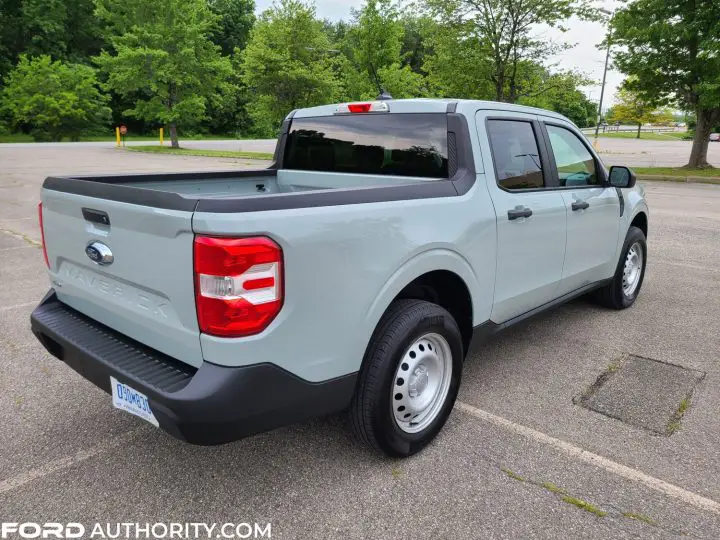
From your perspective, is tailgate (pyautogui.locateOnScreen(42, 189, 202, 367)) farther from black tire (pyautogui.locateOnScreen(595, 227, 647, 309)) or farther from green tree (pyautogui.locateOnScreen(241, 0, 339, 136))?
green tree (pyautogui.locateOnScreen(241, 0, 339, 136))

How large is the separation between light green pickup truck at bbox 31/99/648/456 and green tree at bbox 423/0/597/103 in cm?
1736

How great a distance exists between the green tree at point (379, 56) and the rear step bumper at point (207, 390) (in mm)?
21103

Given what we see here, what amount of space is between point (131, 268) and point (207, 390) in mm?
672

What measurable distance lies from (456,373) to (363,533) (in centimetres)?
100

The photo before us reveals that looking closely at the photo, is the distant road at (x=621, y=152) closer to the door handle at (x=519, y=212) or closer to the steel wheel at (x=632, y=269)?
the steel wheel at (x=632, y=269)

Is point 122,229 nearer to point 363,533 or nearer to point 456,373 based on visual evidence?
point 363,533

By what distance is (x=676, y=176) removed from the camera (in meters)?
17.3

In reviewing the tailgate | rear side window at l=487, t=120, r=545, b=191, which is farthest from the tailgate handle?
rear side window at l=487, t=120, r=545, b=191

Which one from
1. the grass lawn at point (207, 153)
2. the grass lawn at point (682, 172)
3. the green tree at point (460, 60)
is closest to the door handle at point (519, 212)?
the grass lawn at point (682, 172)

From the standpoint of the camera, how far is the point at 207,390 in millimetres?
1987

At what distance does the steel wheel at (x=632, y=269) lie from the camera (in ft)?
A: 16.3

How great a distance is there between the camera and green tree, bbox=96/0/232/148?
28969 mm

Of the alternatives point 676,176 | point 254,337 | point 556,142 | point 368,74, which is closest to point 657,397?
point 556,142

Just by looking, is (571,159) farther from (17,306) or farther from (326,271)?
(17,306)
